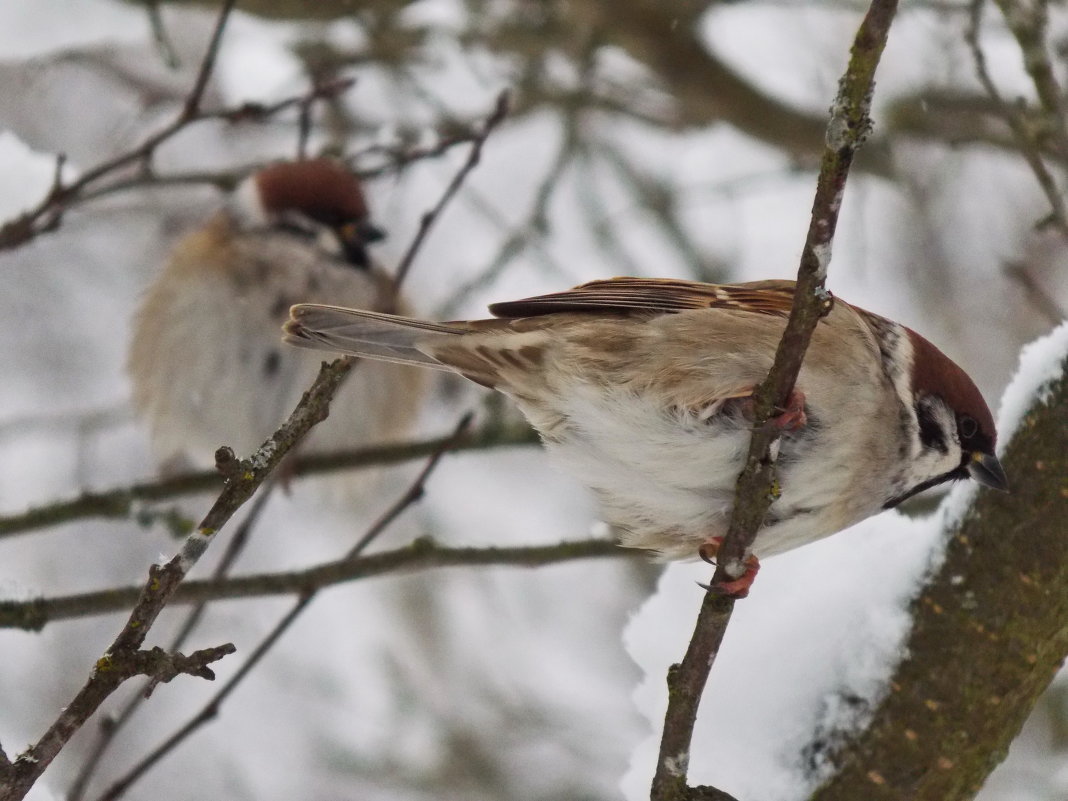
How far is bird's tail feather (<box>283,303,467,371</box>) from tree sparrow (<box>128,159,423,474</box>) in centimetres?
187

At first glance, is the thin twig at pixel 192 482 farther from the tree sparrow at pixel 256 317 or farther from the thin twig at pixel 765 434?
the thin twig at pixel 765 434

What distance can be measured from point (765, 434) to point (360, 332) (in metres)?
1.14

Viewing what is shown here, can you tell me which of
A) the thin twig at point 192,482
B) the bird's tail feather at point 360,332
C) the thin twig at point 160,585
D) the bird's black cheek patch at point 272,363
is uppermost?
the bird's black cheek patch at point 272,363

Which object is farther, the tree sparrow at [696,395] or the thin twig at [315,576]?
the thin twig at [315,576]

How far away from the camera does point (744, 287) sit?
3234mm

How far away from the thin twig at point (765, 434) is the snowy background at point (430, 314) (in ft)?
7.31

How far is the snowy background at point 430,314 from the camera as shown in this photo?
17.9ft

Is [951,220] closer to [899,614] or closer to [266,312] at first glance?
[266,312]

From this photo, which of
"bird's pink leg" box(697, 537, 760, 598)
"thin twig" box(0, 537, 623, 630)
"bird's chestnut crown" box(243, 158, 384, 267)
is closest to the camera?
"bird's pink leg" box(697, 537, 760, 598)

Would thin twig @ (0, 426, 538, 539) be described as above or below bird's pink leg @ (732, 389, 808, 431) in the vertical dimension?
above

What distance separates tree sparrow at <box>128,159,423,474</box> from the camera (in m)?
5.04

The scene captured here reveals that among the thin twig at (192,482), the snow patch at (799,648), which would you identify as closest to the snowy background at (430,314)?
the thin twig at (192,482)

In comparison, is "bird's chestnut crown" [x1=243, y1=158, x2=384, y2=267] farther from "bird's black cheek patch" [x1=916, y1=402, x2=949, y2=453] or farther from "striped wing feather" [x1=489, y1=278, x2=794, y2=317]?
"bird's black cheek patch" [x1=916, y1=402, x2=949, y2=453]

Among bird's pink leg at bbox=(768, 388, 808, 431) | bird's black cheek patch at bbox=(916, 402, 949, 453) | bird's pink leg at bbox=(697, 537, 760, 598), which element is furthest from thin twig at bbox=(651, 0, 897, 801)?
bird's black cheek patch at bbox=(916, 402, 949, 453)
